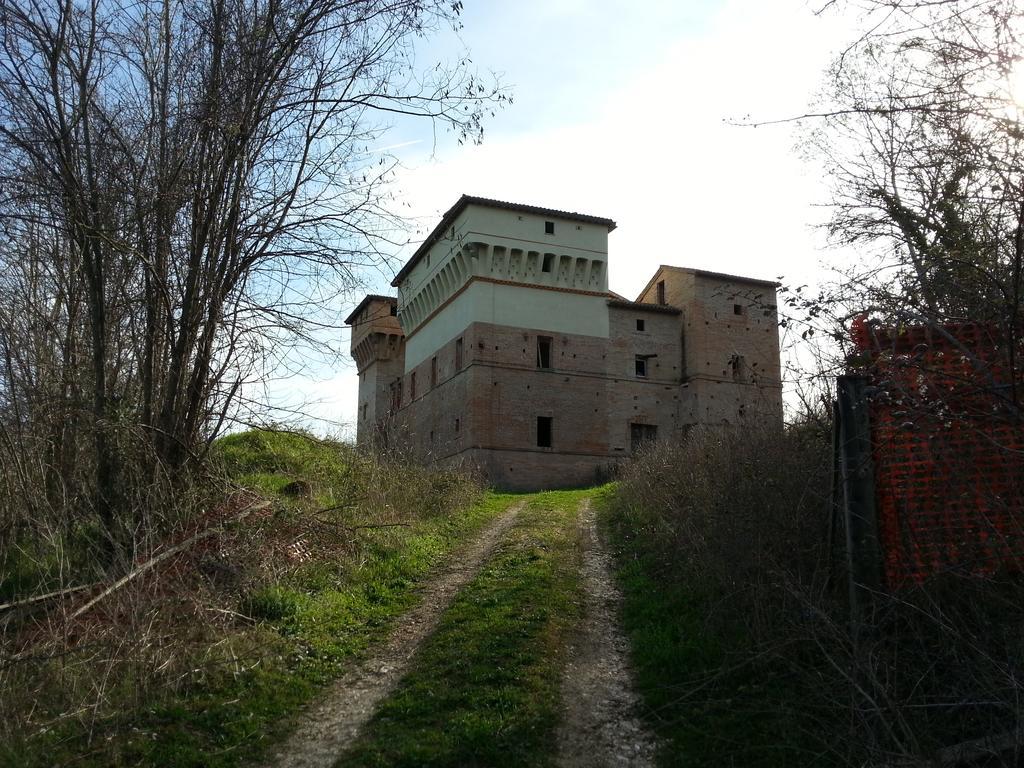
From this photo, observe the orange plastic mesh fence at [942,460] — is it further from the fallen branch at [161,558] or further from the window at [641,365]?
the window at [641,365]

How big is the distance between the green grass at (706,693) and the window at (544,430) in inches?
880

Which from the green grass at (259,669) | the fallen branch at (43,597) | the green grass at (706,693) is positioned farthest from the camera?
the fallen branch at (43,597)

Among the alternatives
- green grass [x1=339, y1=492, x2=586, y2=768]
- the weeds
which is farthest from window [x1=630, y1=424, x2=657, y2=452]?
the weeds

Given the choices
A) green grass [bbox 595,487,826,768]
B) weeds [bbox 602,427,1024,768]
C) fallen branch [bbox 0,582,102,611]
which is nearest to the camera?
weeds [bbox 602,427,1024,768]

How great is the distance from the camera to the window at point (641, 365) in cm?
3247

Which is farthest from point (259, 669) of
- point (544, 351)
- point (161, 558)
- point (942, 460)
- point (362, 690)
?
point (544, 351)

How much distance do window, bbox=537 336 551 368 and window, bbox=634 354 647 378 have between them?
368 centimetres

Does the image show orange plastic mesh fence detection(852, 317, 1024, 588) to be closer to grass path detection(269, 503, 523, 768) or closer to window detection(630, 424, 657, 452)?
grass path detection(269, 503, 523, 768)

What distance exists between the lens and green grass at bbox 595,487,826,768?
528 centimetres

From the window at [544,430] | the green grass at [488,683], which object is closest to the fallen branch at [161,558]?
the green grass at [488,683]

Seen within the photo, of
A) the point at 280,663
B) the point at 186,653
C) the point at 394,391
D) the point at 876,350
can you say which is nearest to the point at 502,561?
the point at 280,663

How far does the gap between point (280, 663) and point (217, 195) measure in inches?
226

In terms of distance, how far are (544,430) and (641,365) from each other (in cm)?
502

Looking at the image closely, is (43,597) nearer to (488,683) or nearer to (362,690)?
(362,690)
